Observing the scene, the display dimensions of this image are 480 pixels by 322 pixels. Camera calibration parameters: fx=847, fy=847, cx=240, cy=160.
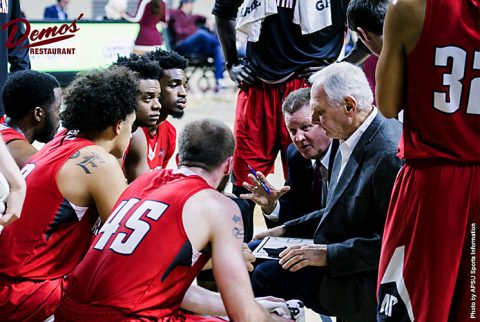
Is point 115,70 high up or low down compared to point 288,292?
up

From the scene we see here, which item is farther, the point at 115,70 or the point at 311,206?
the point at 311,206

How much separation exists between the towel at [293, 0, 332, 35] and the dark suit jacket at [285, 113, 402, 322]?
61.1 inches

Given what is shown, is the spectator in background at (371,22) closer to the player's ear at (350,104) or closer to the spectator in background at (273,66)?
the player's ear at (350,104)

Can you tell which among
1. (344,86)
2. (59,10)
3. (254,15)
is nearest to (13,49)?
(254,15)

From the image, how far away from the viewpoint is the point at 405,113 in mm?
2729

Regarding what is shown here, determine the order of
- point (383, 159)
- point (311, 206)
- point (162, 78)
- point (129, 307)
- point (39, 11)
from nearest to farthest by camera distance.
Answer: point (129, 307), point (383, 159), point (311, 206), point (162, 78), point (39, 11)

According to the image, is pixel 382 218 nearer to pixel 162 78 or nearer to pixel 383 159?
pixel 383 159

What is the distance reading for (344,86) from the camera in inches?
136

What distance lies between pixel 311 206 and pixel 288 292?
0.85 m

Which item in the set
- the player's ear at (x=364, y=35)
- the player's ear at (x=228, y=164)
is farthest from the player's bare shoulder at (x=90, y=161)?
the player's ear at (x=364, y=35)

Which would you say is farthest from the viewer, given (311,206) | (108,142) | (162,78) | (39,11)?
(39,11)

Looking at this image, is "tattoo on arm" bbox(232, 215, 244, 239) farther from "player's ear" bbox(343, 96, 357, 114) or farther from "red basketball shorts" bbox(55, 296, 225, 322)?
"player's ear" bbox(343, 96, 357, 114)

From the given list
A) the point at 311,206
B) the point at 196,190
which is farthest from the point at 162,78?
the point at 196,190

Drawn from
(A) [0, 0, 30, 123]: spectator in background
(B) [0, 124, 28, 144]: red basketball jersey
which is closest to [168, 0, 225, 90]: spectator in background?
(A) [0, 0, 30, 123]: spectator in background
